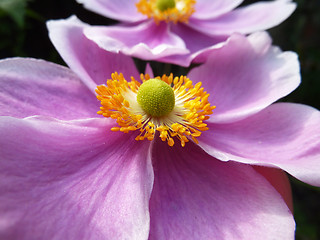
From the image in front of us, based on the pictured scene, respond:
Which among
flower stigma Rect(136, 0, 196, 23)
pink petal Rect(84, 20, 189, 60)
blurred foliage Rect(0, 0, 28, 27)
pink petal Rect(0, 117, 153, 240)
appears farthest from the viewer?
flower stigma Rect(136, 0, 196, 23)

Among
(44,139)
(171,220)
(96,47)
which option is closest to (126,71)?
(96,47)

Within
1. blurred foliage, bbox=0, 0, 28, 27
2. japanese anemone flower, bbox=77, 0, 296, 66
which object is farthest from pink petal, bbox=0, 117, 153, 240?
blurred foliage, bbox=0, 0, 28, 27

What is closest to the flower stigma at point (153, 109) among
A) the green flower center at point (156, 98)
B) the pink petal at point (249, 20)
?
the green flower center at point (156, 98)

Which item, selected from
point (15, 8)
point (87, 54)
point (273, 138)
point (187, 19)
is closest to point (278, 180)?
point (273, 138)

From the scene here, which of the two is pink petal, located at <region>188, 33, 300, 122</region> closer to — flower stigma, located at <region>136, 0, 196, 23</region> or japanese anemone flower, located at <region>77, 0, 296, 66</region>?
japanese anemone flower, located at <region>77, 0, 296, 66</region>

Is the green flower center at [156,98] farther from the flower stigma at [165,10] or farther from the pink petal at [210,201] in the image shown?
the flower stigma at [165,10]

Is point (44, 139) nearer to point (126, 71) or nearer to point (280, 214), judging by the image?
point (126, 71)

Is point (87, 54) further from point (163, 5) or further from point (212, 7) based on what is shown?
point (212, 7)
